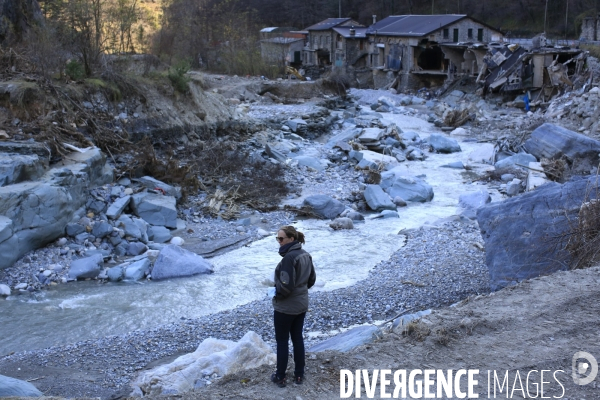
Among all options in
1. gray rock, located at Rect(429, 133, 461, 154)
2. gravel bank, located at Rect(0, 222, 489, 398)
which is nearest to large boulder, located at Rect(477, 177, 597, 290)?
gravel bank, located at Rect(0, 222, 489, 398)

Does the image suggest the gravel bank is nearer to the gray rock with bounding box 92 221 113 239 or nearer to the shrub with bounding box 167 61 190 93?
the gray rock with bounding box 92 221 113 239

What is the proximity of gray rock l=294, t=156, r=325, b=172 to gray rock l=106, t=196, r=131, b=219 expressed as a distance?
6.16 metres

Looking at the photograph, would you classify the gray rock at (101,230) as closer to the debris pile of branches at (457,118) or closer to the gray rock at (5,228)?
the gray rock at (5,228)

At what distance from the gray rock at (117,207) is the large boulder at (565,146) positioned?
10570 millimetres

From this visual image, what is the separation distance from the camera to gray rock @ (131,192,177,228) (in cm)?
1161

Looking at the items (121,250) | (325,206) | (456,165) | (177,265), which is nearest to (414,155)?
(456,165)

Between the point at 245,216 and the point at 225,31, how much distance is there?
2928 centimetres

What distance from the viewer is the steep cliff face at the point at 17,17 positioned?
15.5m

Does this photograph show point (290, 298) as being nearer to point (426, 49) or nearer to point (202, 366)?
point (202, 366)

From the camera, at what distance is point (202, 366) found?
17.7ft

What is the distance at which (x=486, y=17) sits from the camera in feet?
162

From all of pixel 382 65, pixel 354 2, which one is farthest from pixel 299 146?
pixel 354 2

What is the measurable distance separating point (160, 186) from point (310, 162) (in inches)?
213

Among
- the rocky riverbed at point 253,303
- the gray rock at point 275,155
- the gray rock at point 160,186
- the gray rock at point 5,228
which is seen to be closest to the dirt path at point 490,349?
the rocky riverbed at point 253,303
